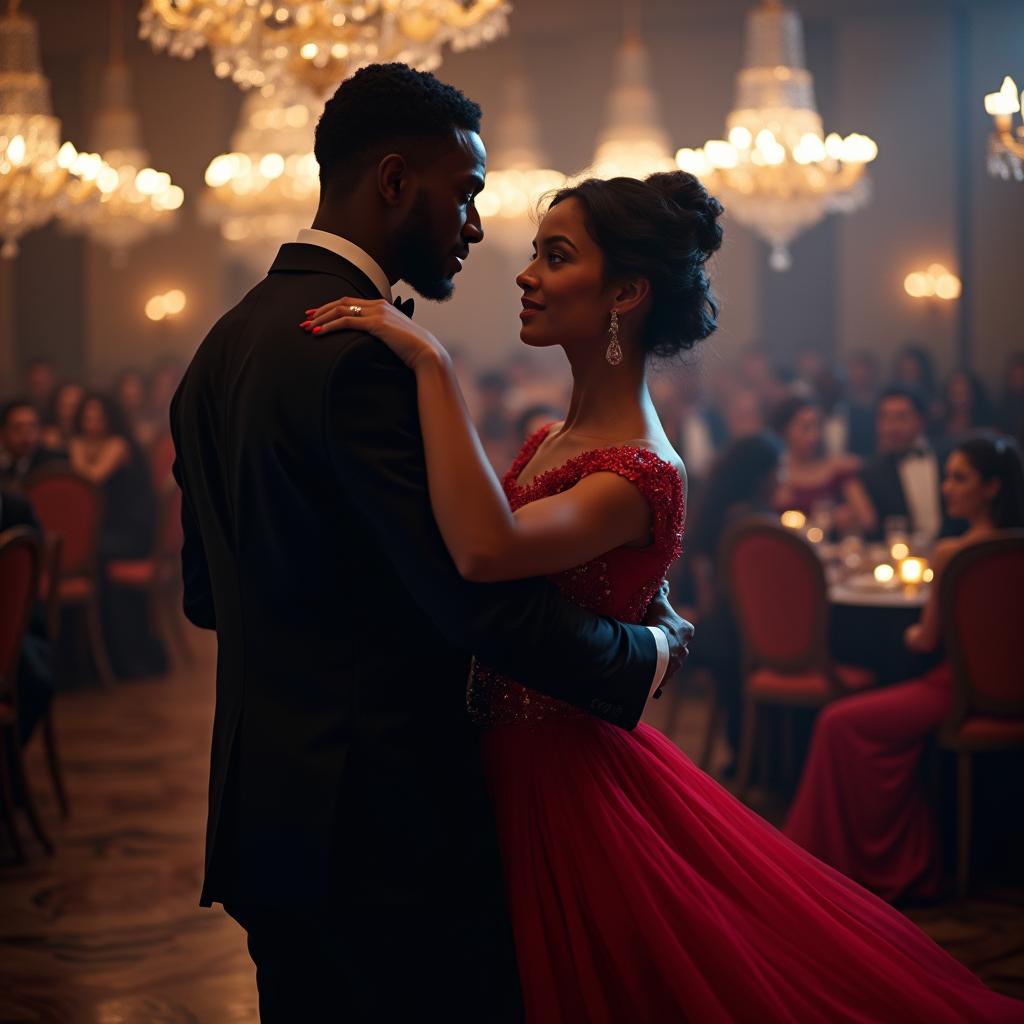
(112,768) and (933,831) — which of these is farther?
(112,768)

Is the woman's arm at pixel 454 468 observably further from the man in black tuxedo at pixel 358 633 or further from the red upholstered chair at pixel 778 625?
the red upholstered chair at pixel 778 625

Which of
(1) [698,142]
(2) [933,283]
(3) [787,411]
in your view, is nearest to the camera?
(3) [787,411]

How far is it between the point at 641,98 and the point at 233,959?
18.9ft

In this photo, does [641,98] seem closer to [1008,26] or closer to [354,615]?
[1008,26]

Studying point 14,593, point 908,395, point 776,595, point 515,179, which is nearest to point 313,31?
point 14,593

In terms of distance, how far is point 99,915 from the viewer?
3.63 metres

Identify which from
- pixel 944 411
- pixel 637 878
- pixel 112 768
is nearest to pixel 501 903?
pixel 637 878

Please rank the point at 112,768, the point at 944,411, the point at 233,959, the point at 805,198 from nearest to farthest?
the point at 233,959, the point at 112,768, the point at 805,198, the point at 944,411

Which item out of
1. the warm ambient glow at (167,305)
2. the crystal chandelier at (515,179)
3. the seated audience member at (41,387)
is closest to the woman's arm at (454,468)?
the crystal chandelier at (515,179)

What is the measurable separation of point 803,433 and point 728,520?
144cm

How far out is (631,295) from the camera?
2.08m

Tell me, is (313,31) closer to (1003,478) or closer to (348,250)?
(1003,478)

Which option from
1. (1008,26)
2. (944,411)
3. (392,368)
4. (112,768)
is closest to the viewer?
(392,368)

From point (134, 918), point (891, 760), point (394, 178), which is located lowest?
point (134, 918)
